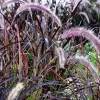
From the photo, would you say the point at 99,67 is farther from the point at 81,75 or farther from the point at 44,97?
the point at 44,97

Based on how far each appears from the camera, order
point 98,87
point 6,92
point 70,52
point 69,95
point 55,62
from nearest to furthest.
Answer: point 6,92 → point 98,87 → point 69,95 → point 55,62 → point 70,52

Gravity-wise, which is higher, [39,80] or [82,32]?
[82,32]

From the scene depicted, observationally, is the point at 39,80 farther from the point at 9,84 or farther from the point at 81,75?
the point at 81,75

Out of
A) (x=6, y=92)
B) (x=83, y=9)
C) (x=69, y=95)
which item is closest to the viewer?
(x=6, y=92)

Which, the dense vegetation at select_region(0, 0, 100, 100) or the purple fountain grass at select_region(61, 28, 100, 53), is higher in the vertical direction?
the purple fountain grass at select_region(61, 28, 100, 53)

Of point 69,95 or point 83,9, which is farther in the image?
point 83,9

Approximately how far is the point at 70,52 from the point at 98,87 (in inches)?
25.5

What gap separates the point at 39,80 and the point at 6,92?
0.29m

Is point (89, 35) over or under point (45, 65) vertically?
over

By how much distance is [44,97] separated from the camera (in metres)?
2.09

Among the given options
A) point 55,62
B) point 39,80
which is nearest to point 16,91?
point 39,80

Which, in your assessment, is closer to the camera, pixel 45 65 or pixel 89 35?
pixel 89 35

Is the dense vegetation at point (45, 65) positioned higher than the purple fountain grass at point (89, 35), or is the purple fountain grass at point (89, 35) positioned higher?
the purple fountain grass at point (89, 35)

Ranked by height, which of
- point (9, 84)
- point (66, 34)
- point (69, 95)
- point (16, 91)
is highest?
point (66, 34)
